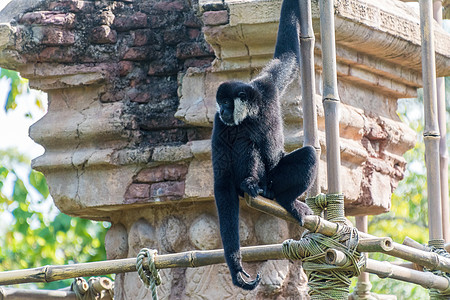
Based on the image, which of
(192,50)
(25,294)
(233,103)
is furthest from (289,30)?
(25,294)

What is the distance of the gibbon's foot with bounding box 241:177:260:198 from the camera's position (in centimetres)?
333

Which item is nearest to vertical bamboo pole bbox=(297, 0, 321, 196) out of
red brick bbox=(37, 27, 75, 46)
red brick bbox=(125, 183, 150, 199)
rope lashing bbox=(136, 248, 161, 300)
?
rope lashing bbox=(136, 248, 161, 300)

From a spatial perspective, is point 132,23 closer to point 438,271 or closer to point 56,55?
point 56,55

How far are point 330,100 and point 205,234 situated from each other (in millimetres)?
1451

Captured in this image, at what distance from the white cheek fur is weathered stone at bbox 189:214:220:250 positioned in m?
1.31

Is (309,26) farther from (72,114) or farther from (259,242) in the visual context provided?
(72,114)

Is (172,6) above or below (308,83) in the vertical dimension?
above

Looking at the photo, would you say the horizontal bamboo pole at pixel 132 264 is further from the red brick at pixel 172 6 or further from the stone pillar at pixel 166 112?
the red brick at pixel 172 6

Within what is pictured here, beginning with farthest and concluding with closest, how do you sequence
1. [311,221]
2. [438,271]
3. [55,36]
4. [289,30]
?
[55,36] → [438,271] → [289,30] → [311,221]

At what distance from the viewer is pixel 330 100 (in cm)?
353

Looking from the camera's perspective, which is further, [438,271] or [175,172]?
[175,172]

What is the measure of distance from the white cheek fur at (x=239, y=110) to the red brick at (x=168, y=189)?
4.21ft

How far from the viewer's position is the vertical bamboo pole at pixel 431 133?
4281 mm

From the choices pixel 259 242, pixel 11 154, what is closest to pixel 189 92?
pixel 259 242
